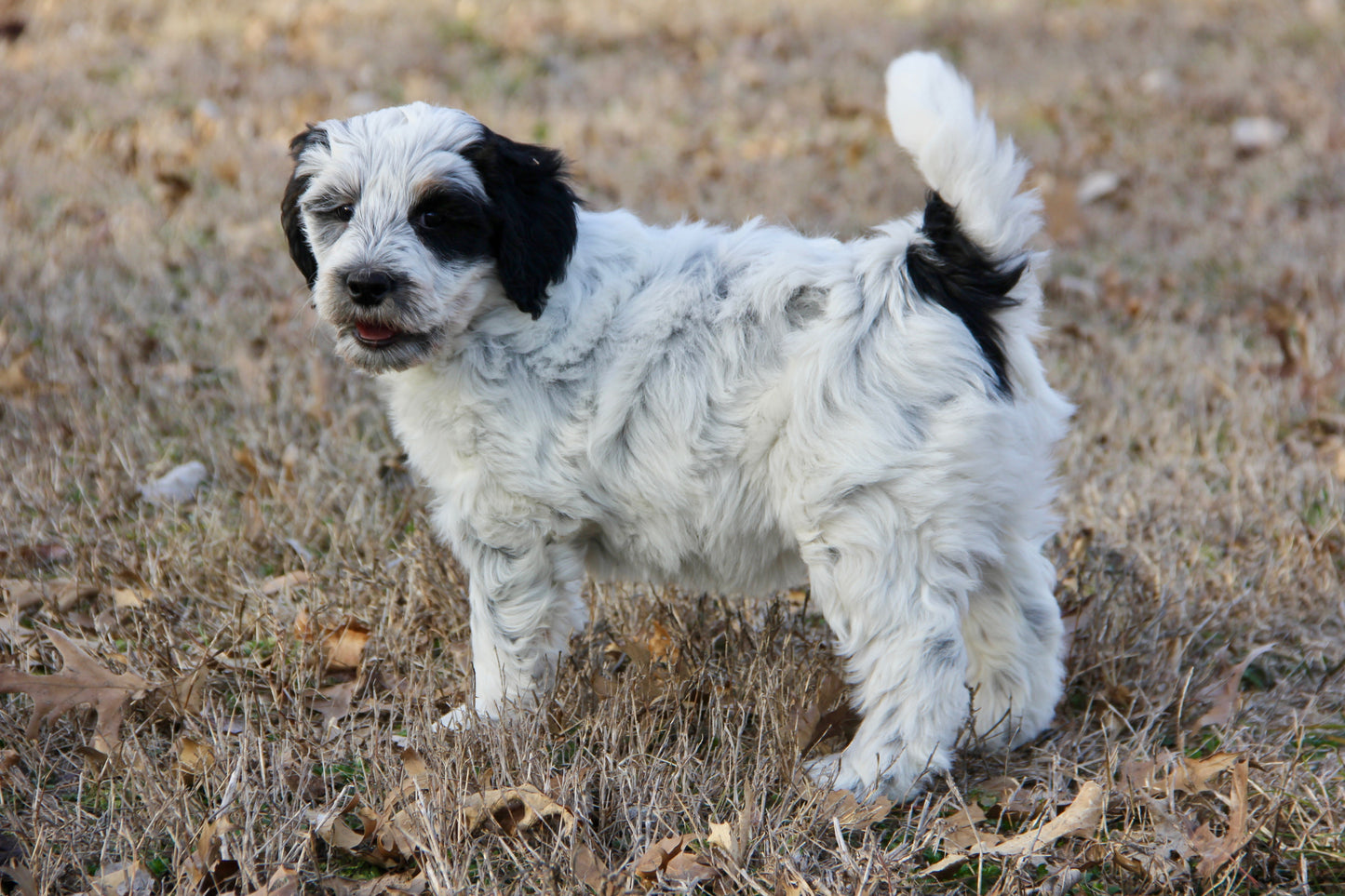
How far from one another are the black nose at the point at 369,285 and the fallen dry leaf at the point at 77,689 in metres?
1.11

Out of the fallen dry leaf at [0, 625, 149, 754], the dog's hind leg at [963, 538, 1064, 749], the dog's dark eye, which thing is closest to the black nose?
the dog's dark eye

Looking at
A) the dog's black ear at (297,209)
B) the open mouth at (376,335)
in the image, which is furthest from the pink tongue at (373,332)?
the dog's black ear at (297,209)

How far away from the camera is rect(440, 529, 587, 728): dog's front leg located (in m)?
2.74

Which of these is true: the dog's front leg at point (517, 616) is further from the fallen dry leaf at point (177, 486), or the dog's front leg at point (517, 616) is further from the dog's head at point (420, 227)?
the fallen dry leaf at point (177, 486)

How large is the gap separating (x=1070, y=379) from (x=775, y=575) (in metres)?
2.60

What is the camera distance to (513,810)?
2.47 m

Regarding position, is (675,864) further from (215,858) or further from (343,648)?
(343,648)

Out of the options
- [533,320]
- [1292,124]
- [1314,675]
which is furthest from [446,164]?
[1292,124]

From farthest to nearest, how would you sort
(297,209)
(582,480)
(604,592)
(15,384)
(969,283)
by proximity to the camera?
(15,384)
(604,592)
(297,209)
(582,480)
(969,283)

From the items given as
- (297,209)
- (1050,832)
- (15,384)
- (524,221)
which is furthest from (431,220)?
(15,384)

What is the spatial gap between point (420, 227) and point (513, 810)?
1.33 m

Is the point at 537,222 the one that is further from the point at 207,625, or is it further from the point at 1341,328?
the point at 1341,328

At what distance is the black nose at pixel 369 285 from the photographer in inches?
100

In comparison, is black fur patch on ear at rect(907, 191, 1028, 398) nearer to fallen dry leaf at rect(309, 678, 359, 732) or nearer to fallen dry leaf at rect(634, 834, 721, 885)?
fallen dry leaf at rect(634, 834, 721, 885)
